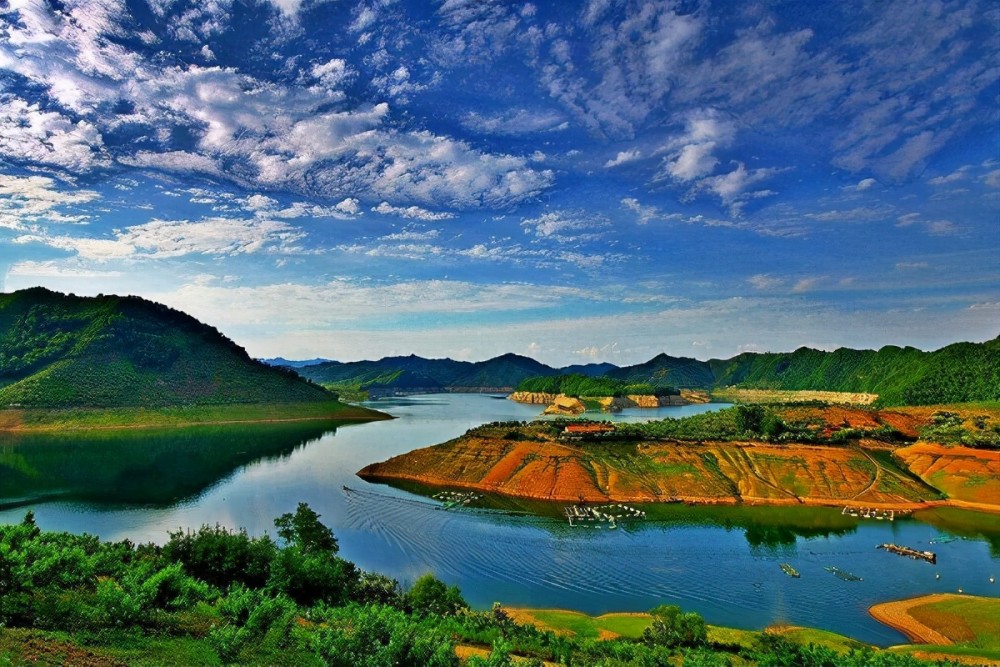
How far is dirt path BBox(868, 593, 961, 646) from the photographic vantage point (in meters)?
37.1

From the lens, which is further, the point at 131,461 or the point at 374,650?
the point at 131,461

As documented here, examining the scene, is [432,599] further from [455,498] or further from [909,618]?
[455,498]

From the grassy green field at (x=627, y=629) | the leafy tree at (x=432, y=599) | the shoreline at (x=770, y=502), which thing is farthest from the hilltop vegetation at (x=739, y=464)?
the leafy tree at (x=432, y=599)

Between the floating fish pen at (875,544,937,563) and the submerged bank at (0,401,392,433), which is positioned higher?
the submerged bank at (0,401,392,433)

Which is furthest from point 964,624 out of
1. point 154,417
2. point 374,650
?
point 154,417

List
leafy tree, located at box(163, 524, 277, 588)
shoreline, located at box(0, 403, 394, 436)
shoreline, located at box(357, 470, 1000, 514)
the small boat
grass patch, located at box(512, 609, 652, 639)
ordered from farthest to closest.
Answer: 1. shoreline, located at box(0, 403, 394, 436)
2. shoreline, located at box(357, 470, 1000, 514)
3. the small boat
4. grass patch, located at box(512, 609, 652, 639)
5. leafy tree, located at box(163, 524, 277, 588)

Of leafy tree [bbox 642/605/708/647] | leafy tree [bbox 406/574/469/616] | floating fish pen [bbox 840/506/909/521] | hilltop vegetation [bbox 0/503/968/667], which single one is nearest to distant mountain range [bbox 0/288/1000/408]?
floating fish pen [bbox 840/506/909/521]

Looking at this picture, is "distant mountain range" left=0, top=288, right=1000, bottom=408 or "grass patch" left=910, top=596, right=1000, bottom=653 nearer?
"grass patch" left=910, top=596, right=1000, bottom=653

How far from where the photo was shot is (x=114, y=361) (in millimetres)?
159000

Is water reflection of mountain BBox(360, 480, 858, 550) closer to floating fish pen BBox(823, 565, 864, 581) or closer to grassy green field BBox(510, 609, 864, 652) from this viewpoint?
floating fish pen BBox(823, 565, 864, 581)

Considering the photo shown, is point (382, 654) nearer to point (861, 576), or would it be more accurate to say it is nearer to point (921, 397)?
point (861, 576)

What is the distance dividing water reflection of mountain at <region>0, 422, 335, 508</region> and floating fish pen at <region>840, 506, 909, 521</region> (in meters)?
84.9

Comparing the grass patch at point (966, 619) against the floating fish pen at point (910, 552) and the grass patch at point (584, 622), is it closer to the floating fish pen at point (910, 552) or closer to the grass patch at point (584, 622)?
the floating fish pen at point (910, 552)

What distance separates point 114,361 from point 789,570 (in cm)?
17423
